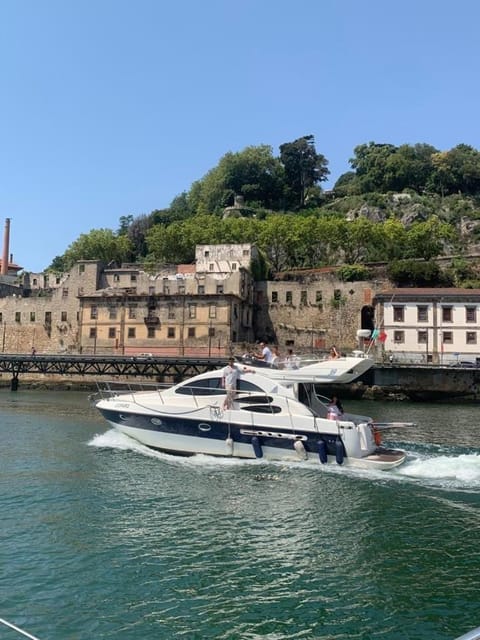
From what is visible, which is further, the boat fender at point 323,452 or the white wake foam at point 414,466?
the boat fender at point 323,452

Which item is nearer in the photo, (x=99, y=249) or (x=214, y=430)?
A: (x=214, y=430)

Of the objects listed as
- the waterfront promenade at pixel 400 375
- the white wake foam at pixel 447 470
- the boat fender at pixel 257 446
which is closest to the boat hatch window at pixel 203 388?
the boat fender at pixel 257 446

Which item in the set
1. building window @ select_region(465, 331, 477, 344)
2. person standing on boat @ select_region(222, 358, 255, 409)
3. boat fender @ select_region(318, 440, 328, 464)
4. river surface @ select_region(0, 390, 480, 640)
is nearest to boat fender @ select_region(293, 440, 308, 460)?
river surface @ select_region(0, 390, 480, 640)

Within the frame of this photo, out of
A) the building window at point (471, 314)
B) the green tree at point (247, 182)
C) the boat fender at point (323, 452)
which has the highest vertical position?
the green tree at point (247, 182)

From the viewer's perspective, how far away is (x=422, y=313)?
59500mm

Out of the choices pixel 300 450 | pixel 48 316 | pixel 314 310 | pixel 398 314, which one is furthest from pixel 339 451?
pixel 48 316

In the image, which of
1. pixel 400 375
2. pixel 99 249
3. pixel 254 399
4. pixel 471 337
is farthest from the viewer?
pixel 99 249

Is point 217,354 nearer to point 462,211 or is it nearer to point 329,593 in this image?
point 329,593

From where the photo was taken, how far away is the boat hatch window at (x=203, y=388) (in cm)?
2098

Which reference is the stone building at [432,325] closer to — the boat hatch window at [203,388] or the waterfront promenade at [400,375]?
the waterfront promenade at [400,375]

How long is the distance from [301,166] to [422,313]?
233ft

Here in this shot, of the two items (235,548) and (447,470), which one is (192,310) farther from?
(235,548)

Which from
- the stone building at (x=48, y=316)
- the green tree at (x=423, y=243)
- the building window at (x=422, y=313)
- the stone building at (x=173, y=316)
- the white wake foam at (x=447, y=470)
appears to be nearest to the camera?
the white wake foam at (x=447, y=470)

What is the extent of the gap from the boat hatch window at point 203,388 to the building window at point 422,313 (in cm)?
Answer: 4294
